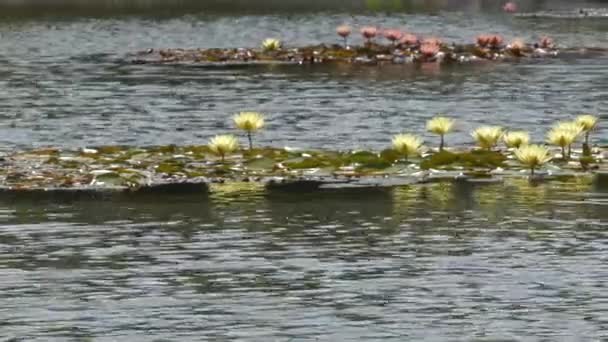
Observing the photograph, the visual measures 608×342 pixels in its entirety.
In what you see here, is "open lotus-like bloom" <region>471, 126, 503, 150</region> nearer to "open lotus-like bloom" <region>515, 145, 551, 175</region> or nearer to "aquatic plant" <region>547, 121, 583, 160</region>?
"aquatic plant" <region>547, 121, 583, 160</region>

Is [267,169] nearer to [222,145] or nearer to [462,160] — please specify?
[222,145]

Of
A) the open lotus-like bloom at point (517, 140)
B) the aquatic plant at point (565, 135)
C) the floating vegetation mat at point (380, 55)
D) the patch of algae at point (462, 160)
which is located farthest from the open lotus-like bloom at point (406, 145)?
the floating vegetation mat at point (380, 55)

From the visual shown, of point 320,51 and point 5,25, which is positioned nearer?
point 320,51

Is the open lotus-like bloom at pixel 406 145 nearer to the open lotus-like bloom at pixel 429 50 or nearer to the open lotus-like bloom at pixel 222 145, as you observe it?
the open lotus-like bloom at pixel 222 145

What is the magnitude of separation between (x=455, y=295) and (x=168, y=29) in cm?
6920

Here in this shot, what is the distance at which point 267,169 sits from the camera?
92.0 feet

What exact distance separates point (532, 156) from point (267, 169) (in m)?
4.32

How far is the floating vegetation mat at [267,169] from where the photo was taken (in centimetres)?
2705

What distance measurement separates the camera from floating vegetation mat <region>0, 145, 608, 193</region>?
27.0 metres

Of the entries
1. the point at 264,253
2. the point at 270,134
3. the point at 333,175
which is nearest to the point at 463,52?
the point at 270,134

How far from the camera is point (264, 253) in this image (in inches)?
859

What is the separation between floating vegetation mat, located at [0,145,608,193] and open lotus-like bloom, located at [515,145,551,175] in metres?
0.24

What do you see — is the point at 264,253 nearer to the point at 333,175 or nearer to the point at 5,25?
the point at 333,175

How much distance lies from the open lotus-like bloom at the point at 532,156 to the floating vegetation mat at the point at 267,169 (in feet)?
0.78
